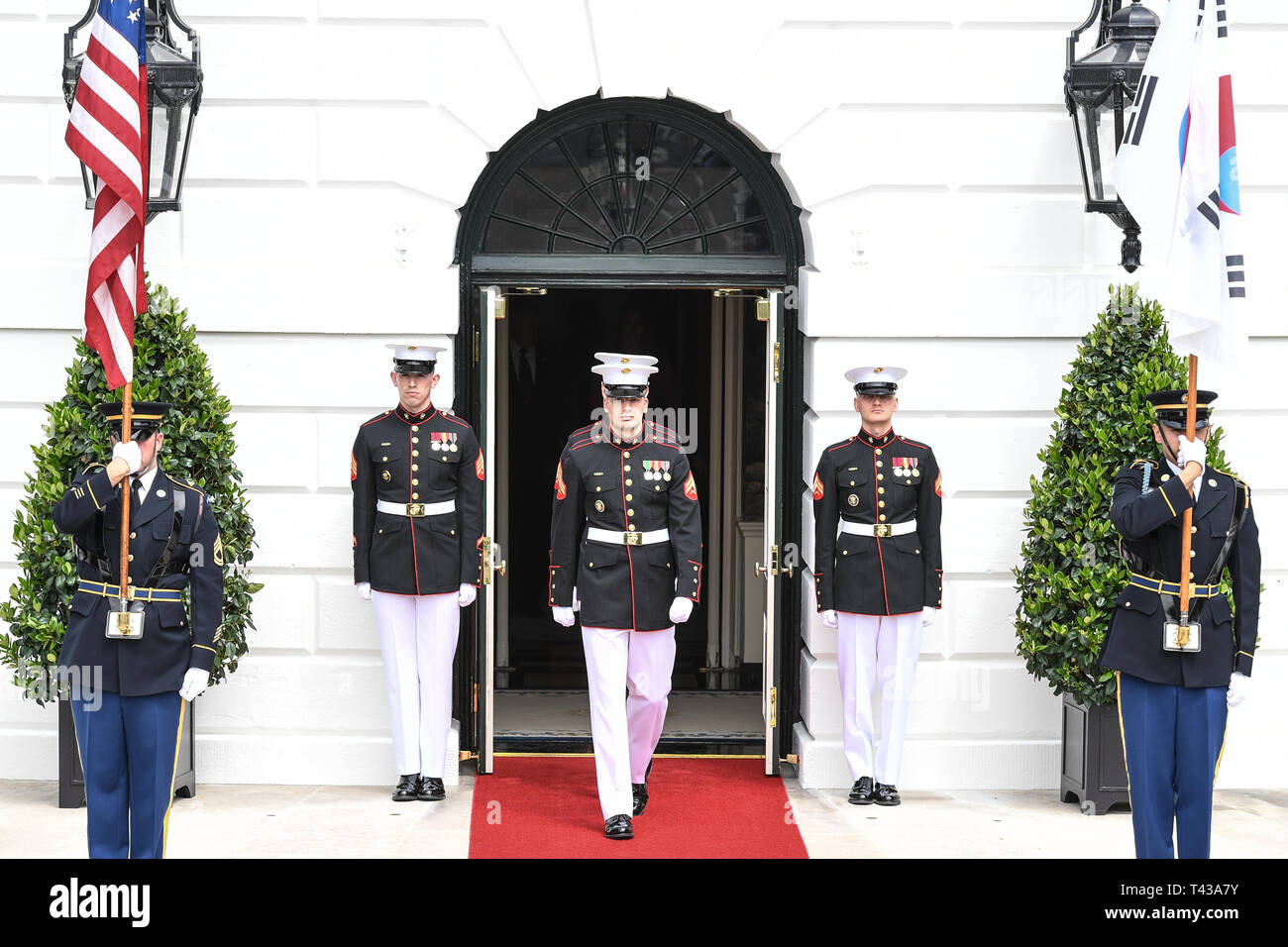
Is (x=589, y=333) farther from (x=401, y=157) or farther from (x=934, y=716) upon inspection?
(x=934, y=716)

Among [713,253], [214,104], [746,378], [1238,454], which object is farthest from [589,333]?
[1238,454]

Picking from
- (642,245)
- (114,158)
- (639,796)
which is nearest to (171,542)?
(114,158)

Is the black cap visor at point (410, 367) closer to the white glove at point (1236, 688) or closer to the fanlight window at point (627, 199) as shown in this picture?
the fanlight window at point (627, 199)

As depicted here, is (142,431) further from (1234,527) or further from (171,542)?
(1234,527)

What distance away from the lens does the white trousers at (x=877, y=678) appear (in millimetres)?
7383

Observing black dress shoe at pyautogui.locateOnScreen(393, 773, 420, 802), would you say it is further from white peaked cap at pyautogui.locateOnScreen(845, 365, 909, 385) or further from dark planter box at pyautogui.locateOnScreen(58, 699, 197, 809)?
white peaked cap at pyautogui.locateOnScreen(845, 365, 909, 385)

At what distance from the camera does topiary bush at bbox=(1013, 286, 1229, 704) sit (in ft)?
23.2

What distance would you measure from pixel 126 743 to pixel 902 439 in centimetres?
373

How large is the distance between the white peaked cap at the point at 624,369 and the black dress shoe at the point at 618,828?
189cm

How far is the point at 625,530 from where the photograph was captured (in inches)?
272

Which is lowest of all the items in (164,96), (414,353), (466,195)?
(414,353)

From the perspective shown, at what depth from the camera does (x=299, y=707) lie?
7.78 m

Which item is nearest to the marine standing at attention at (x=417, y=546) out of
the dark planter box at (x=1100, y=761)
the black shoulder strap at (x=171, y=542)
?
the black shoulder strap at (x=171, y=542)

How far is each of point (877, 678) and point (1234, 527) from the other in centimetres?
229
